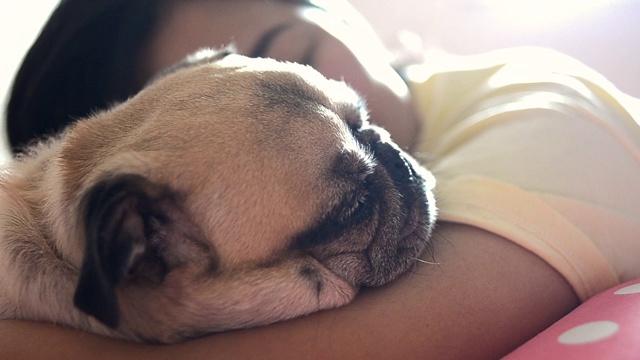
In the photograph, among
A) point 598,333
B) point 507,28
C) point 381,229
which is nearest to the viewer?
point 598,333

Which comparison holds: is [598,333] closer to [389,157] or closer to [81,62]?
[389,157]

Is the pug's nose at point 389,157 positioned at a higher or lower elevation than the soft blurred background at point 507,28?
lower

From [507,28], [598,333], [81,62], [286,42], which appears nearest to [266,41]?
[286,42]

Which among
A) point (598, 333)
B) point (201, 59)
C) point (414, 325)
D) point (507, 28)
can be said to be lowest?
point (414, 325)

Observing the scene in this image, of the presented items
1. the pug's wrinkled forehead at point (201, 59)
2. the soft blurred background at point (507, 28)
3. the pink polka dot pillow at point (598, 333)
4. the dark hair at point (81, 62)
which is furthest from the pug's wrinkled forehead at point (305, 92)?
the soft blurred background at point (507, 28)

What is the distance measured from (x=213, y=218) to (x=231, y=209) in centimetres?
3

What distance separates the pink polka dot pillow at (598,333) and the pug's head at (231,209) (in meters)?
0.28

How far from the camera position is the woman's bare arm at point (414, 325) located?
33.8 inches

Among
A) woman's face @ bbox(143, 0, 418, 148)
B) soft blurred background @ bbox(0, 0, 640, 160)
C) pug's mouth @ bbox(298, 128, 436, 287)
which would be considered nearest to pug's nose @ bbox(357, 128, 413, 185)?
pug's mouth @ bbox(298, 128, 436, 287)

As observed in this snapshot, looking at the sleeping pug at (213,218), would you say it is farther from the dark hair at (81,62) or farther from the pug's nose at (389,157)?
the dark hair at (81,62)

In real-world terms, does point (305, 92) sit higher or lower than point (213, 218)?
higher

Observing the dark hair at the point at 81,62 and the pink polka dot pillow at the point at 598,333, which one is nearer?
the pink polka dot pillow at the point at 598,333

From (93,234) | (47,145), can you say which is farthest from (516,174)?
(47,145)

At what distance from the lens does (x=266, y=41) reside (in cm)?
147
